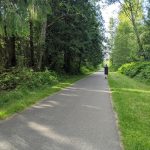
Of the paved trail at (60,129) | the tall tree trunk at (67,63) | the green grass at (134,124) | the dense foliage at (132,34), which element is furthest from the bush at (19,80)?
the dense foliage at (132,34)

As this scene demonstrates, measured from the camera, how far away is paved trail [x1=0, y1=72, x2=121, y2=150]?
6.36 m

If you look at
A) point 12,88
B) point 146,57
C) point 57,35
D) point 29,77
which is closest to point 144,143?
point 12,88

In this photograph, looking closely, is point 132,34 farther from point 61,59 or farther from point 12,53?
point 12,53

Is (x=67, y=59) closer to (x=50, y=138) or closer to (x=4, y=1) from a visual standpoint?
(x=4, y=1)

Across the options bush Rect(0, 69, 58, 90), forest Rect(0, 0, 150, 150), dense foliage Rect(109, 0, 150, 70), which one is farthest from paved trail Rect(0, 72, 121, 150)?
dense foliage Rect(109, 0, 150, 70)

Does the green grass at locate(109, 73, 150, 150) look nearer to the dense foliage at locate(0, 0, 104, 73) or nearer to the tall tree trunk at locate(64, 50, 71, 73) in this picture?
the dense foliage at locate(0, 0, 104, 73)

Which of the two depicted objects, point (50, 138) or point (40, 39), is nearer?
point (50, 138)

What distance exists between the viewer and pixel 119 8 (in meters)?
Answer: 45.1

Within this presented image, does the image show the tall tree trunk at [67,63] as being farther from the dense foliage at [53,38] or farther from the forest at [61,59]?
the dense foliage at [53,38]

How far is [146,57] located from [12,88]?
29.0 metres

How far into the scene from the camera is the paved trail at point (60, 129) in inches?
250

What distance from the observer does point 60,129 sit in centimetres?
782

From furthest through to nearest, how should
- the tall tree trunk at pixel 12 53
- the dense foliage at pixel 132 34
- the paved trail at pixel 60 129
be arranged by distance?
the dense foliage at pixel 132 34
the tall tree trunk at pixel 12 53
the paved trail at pixel 60 129

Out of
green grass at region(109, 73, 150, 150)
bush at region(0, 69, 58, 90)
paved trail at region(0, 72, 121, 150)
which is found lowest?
green grass at region(109, 73, 150, 150)
